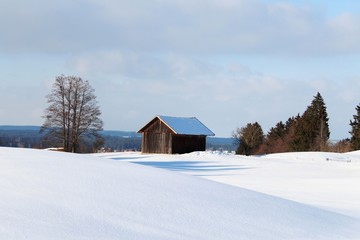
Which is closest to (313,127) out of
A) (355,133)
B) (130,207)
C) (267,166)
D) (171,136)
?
(355,133)

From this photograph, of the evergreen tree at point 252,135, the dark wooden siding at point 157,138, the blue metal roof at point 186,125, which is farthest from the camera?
the evergreen tree at point 252,135

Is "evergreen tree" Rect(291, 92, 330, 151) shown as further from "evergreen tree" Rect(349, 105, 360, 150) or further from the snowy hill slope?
the snowy hill slope

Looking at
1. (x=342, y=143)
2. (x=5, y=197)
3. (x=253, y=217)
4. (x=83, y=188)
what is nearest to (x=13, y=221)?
(x=5, y=197)

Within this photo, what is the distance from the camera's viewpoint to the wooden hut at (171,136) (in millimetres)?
51500

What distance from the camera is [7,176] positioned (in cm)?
899

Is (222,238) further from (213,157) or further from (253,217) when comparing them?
(213,157)

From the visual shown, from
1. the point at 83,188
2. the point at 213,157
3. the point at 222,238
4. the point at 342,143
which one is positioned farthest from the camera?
the point at 342,143

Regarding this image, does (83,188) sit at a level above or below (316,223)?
above

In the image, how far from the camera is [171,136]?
169 ft

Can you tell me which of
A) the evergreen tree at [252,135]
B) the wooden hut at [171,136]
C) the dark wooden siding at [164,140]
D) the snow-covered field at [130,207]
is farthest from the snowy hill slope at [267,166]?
the evergreen tree at [252,135]

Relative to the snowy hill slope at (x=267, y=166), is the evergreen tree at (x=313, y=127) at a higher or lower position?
higher

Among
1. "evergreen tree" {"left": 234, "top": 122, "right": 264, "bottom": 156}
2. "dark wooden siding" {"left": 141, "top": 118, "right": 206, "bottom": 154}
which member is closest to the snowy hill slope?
→ "dark wooden siding" {"left": 141, "top": 118, "right": 206, "bottom": 154}

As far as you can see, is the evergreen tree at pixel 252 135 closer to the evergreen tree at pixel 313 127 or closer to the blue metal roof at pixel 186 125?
the evergreen tree at pixel 313 127

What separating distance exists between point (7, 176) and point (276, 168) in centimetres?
3077
